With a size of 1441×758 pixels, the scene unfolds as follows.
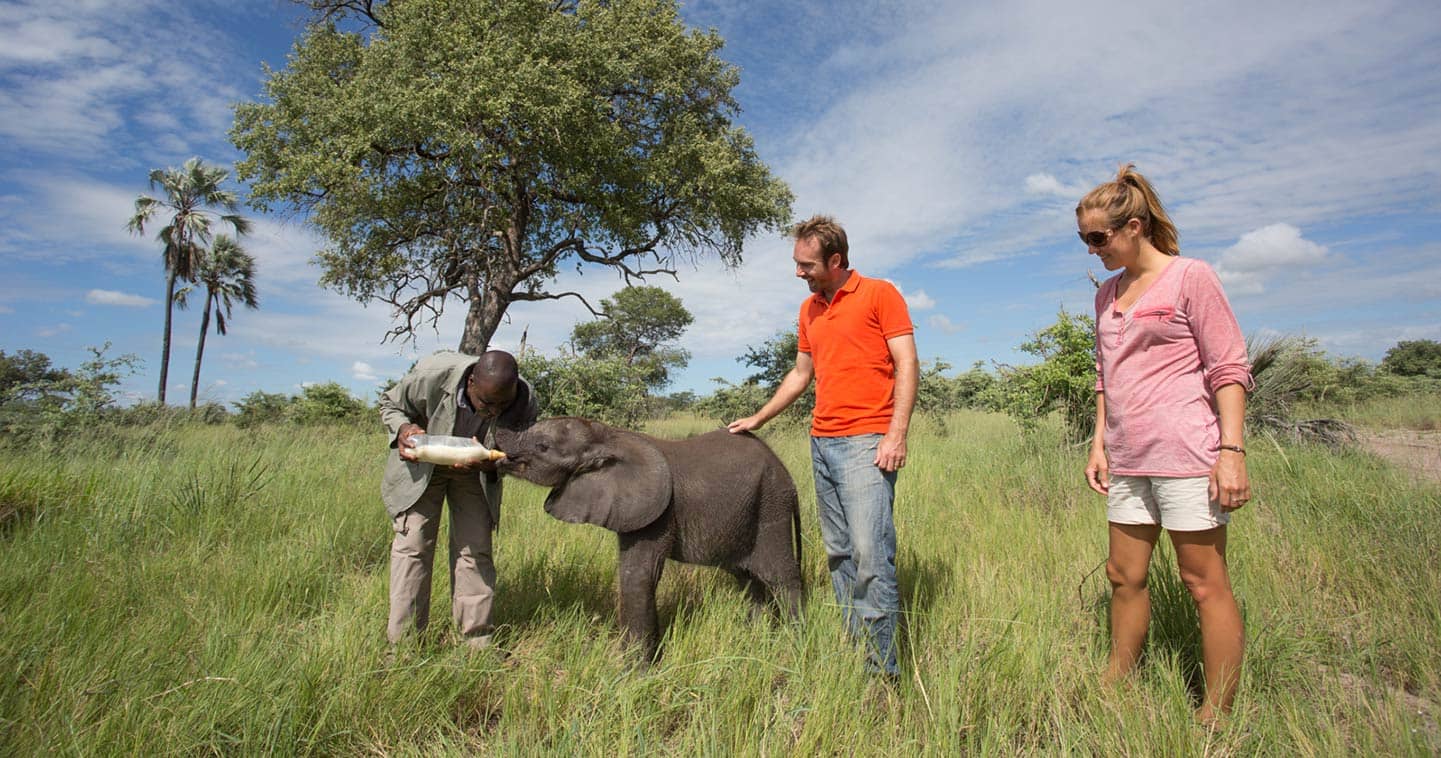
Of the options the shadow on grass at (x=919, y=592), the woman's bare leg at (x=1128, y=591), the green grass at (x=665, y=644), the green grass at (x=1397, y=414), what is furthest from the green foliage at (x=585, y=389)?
the green grass at (x=1397, y=414)

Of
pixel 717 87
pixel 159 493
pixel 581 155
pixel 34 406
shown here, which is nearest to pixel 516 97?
pixel 581 155

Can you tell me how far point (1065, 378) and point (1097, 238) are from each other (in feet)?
21.8

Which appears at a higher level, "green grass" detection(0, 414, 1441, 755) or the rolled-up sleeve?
the rolled-up sleeve

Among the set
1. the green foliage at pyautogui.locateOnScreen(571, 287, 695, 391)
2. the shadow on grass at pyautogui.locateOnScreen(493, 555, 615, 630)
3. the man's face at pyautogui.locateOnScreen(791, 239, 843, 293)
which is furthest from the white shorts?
the green foliage at pyautogui.locateOnScreen(571, 287, 695, 391)

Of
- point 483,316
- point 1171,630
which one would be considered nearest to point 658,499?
point 1171,630

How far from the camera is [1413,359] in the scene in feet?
67.8

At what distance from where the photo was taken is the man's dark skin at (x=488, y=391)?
326 centimetres

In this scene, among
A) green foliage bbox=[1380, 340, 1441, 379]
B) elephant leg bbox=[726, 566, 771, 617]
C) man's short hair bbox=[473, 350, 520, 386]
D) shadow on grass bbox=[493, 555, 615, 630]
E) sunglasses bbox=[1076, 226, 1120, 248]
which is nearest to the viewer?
sunglasses bbox=[1076, 226, 1120, 248]

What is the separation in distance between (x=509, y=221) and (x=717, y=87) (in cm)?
627

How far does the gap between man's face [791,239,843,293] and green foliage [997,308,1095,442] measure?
6.54m

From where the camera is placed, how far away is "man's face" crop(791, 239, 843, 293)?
3256mm

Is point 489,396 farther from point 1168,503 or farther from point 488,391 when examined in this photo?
point 1168,503

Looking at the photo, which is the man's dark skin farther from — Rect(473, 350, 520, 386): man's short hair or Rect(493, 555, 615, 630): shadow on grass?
Rect(493, 555, 615, 630): shadow on grass

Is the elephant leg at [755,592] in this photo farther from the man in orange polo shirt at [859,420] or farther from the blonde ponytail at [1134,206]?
the blonde ponytail at [1134,206]
